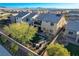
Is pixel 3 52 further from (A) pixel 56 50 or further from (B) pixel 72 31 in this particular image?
(B) pixel 72 31

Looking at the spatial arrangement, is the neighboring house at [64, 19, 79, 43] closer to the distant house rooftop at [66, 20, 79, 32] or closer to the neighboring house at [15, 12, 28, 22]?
the distant house rooftop at [66, 20, 79, 32]

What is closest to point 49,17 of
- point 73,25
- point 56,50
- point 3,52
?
point 73,25

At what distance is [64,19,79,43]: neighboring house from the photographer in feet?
7.30

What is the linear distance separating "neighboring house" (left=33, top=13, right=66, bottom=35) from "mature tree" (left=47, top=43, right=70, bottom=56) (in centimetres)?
17

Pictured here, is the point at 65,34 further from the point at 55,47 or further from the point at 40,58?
the point at 40,58

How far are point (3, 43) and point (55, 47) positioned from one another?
64cm

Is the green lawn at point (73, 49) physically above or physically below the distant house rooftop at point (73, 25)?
below

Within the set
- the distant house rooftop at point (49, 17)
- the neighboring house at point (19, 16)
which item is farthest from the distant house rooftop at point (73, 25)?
the neighboring house at point (19, 16)

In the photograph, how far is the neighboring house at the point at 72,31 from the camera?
222 centimetres

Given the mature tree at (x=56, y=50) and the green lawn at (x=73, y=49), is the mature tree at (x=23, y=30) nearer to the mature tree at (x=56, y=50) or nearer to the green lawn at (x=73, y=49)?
the mature tree at (x=56, y=50)

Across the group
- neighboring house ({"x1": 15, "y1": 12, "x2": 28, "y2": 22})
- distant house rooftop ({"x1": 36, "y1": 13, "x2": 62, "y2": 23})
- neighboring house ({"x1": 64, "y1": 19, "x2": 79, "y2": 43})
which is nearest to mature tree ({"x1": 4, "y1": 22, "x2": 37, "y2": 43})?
neighboring house ({"x1": 15, "y1": 12, "x2": 28, "y2": 22})

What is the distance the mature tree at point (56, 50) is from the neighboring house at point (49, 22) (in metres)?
0.17

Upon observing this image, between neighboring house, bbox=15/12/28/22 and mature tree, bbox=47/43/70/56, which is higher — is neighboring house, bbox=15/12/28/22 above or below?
above

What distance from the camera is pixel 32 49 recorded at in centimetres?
226
